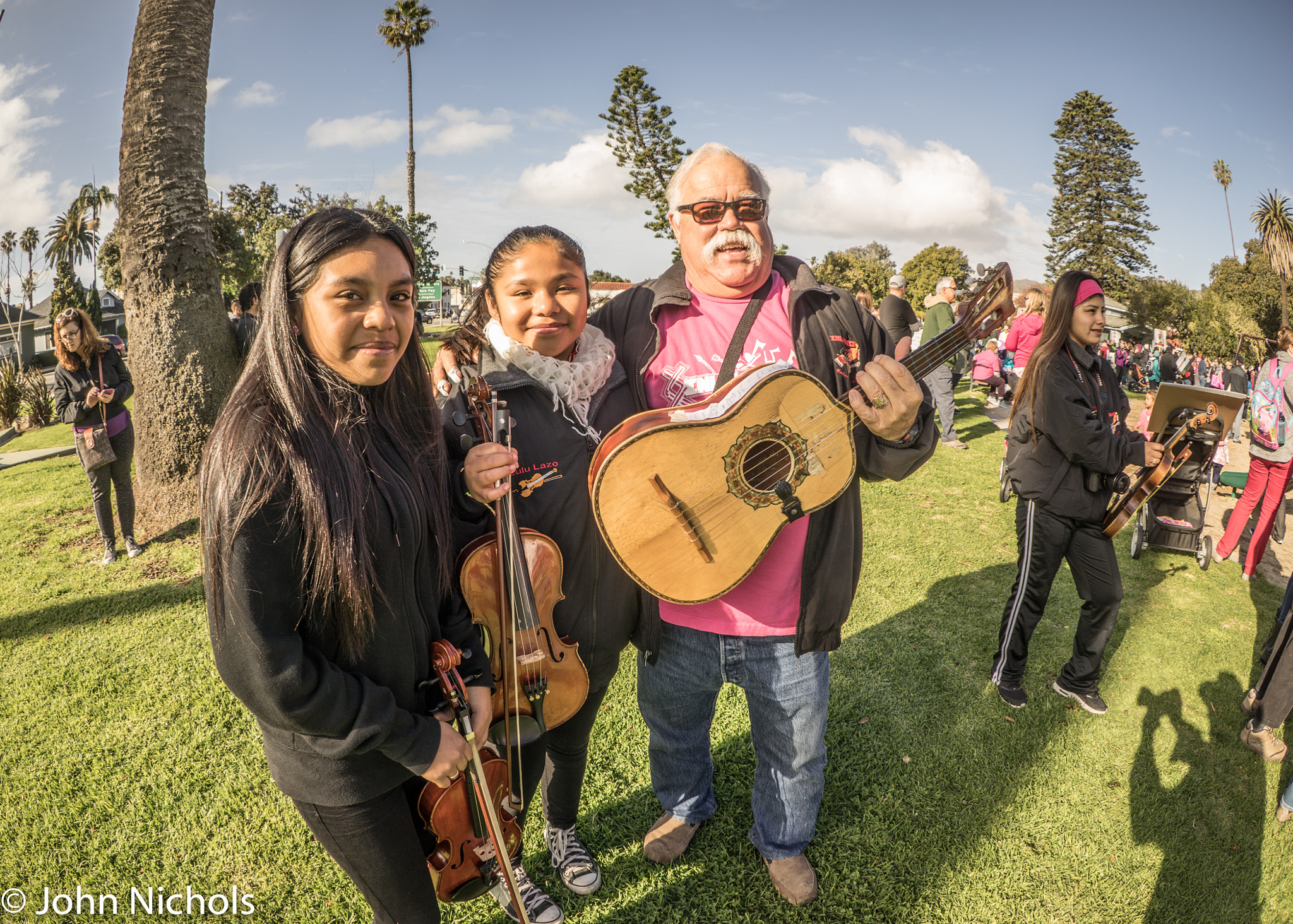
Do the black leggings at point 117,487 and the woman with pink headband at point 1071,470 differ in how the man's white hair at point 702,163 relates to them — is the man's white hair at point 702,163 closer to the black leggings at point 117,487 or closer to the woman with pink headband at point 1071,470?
the woman with pink headband at point 1071,470

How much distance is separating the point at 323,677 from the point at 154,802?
2.60 m

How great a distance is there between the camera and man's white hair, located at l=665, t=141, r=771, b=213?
2.34 metres

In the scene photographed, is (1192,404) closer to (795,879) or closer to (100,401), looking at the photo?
(795,879)

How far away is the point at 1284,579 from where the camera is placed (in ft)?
19.3

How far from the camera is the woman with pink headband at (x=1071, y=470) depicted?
3465 millimetres

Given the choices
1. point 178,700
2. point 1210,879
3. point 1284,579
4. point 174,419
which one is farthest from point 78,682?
A: point 1284,579

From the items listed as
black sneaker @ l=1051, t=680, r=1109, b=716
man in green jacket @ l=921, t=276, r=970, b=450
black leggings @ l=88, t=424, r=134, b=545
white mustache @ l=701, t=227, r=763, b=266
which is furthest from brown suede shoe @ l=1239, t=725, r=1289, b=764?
black leggings @ l=88, t=424, r=134, b=545

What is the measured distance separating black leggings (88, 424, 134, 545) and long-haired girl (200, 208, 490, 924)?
225 inches

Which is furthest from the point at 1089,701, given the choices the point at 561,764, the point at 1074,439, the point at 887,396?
the point at 561,764

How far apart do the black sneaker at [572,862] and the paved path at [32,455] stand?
10886 millimetres

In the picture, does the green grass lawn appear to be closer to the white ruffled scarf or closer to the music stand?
the music stand

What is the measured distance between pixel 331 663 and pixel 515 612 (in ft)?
1.87

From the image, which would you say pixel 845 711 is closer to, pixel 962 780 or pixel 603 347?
pixel 962 780

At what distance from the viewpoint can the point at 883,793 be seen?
3131 mm
